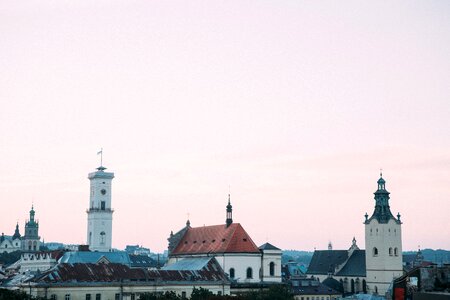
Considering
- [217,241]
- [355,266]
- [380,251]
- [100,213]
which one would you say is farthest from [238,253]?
[100,213]

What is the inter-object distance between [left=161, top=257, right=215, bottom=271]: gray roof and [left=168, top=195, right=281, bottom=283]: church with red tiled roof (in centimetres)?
103

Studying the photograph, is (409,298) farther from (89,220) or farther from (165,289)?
(89,220)

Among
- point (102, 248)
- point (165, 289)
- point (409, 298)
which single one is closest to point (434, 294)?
point (409, 298)

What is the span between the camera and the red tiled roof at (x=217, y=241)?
120 meters

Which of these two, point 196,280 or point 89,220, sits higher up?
point 89,220

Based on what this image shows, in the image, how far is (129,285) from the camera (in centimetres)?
10606

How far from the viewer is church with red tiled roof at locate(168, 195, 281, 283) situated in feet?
390

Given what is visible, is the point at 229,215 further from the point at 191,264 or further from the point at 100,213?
the point at 100,213

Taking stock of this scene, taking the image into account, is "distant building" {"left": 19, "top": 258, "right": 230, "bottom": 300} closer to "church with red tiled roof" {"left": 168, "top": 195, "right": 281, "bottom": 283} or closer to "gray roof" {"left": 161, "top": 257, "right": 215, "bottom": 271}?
"gray roof" {"left": 161, "top": 257, "right": 215, "bottom": 271}

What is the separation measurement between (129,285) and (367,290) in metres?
52.6

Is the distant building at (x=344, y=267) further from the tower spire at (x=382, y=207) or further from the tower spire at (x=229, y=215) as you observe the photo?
the tower spire at (x=229, y=215)

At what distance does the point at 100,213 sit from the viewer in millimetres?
166625

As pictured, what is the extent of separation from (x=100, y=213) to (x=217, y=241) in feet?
162

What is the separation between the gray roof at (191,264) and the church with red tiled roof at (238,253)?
1.03 metres
